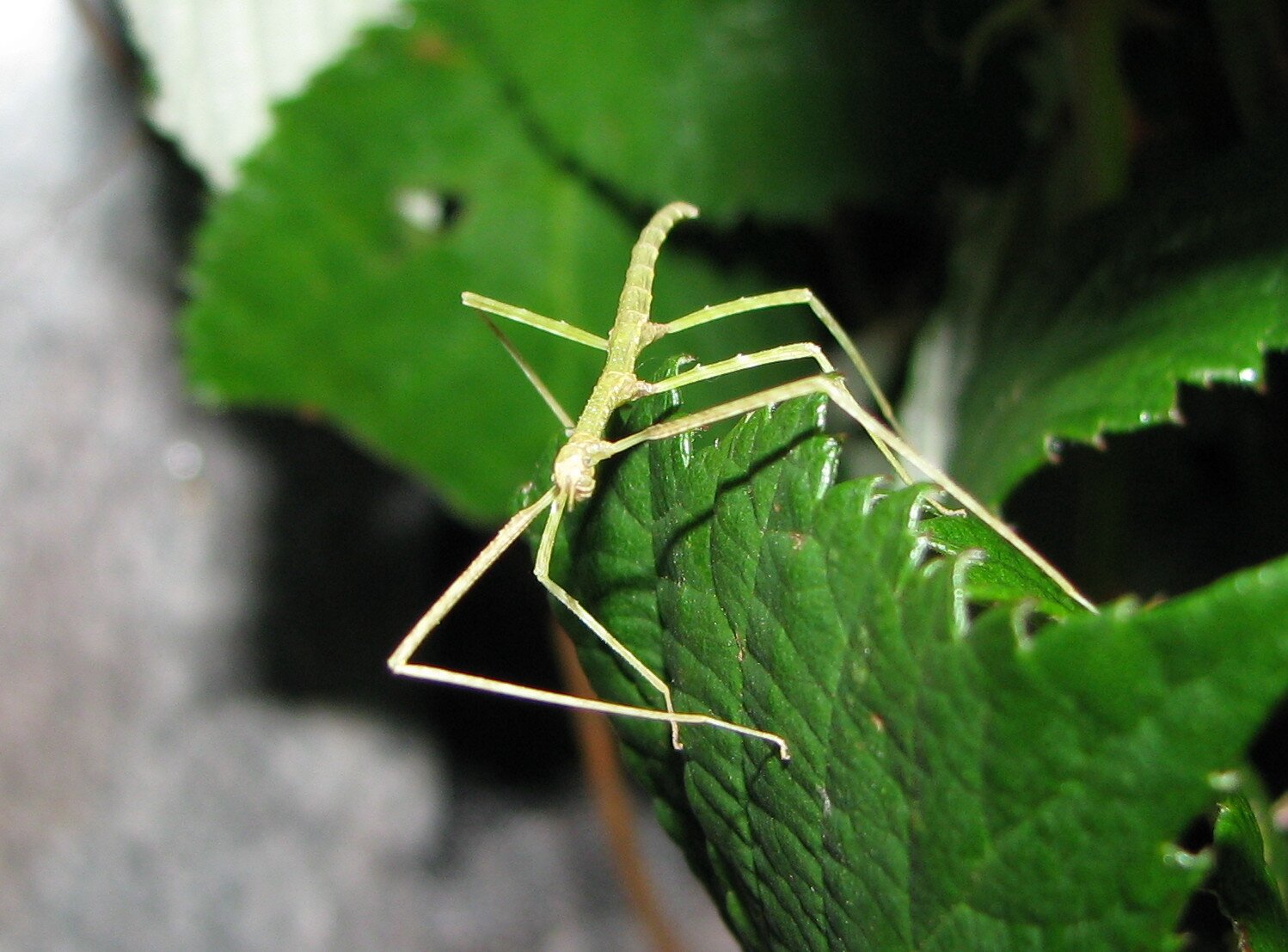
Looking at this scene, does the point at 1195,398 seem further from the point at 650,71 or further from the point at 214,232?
the point at 214,232

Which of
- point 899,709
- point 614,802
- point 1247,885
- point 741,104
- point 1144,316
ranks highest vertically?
point 741,104

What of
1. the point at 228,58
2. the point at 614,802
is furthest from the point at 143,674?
the point at 228,58

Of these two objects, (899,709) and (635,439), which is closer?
(899,709)

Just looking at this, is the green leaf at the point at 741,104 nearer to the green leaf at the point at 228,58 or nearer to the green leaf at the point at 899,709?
the green leaf at the point at 228,58

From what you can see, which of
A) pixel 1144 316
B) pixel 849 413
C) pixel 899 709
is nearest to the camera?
pixel 899 709

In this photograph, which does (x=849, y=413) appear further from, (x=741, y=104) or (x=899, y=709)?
(x=741, y=104)

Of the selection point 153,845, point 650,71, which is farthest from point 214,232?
point 153,845
